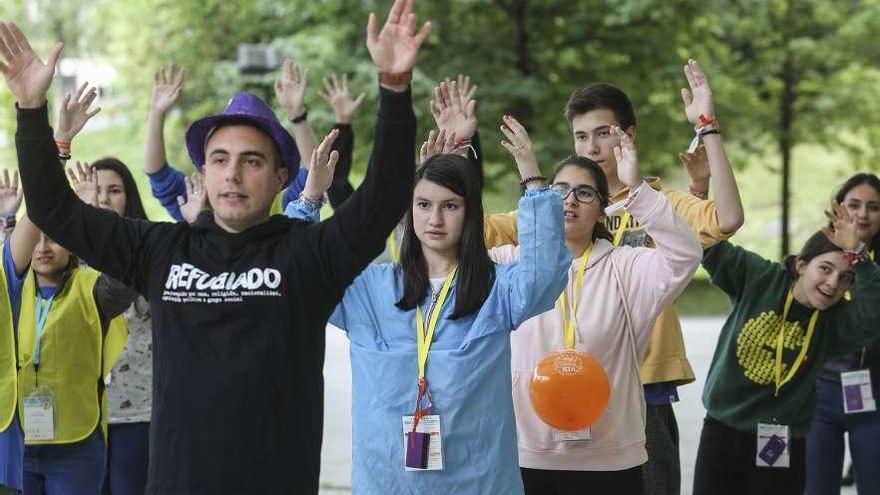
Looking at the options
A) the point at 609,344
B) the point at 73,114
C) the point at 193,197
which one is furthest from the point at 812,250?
the point at 73,114

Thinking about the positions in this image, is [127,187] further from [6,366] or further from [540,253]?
[540,253]

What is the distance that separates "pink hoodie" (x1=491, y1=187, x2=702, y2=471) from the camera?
4.35 m

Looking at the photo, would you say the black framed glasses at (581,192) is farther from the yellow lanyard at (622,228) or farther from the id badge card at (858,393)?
the id badge card at (858,393)

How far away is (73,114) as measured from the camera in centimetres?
376

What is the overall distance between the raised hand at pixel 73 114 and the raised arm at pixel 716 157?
217 cm

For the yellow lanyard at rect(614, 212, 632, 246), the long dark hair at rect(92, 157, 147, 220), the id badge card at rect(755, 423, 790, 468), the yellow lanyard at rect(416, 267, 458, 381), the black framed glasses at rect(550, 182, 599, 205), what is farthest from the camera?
the long dark hair at rect(92, 157, 147, 220)

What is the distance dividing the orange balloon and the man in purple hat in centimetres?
118

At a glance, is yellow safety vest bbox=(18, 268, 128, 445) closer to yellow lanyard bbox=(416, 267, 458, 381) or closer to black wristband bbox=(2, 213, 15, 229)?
black wristband bbox=(2, 213, 15, 229)

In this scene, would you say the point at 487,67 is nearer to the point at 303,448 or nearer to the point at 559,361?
the point at 559,361

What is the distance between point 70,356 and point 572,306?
2021 millimetres

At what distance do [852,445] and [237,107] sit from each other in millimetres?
4057

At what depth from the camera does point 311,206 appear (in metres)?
4.07

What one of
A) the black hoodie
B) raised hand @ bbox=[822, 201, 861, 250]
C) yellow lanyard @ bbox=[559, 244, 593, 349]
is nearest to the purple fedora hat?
the black hoodie

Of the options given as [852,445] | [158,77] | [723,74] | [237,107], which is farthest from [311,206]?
[723,74]
